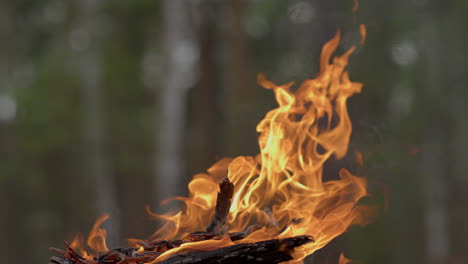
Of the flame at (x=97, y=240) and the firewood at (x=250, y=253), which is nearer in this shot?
the firewood at (x=250, y=253)

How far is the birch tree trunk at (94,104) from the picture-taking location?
1862 centimetres

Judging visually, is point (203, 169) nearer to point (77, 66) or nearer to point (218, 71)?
point (218, 71)

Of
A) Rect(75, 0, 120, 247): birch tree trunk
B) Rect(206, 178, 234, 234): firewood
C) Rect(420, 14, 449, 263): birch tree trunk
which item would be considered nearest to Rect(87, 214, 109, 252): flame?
Rect(206, 178, 234, 234): firewood

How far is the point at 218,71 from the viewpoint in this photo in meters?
10.4

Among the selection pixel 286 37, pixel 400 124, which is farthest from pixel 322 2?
pixel 400 124

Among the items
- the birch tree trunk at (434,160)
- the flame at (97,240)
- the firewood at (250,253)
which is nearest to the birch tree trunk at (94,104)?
the flame at (97,240)

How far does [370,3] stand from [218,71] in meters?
12.7

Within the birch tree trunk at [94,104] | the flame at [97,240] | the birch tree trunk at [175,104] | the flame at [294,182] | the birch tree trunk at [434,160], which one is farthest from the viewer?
the birch tree trunk at [434,160]

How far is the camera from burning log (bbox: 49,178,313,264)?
264 centimetres

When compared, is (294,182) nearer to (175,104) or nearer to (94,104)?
(175,104)

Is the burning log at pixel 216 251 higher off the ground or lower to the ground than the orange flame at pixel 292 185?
lower

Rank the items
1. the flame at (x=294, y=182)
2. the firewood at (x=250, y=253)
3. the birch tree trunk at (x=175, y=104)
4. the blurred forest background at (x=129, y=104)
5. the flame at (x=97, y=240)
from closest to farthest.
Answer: the firewood at (x=250, y=253), the flame at (x=294, y=182), the flame at (x=97, y=240), the birch tree trunk at (x=175, y=104), the blurred forest background at (x=129, y=104)

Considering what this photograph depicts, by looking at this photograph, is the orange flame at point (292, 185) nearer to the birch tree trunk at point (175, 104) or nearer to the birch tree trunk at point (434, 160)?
the birch tree trunk at point (175, 104)

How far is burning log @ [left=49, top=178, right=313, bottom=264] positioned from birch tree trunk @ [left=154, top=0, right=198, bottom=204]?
6902 mm
